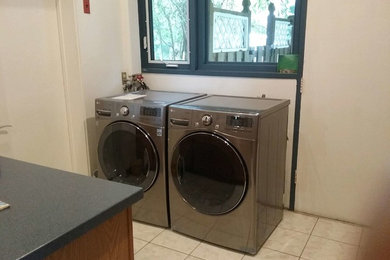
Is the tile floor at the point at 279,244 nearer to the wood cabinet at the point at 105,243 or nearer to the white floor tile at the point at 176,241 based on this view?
the white floor tile at the point at 176,241

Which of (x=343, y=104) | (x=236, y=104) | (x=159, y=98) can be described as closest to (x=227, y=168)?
(x=236, y=104)

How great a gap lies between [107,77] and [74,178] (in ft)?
6.18

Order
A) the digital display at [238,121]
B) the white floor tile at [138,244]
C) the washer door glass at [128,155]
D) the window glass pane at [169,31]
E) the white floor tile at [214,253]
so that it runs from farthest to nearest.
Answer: the window glass pane at [169,31], the washer door glass at [128,155], the white floor tile at [138,244], the white floor tile at [214,253], the digital display at [238,121]

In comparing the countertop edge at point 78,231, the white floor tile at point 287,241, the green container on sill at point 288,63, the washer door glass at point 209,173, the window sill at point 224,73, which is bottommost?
the white floor tile at point 287,241

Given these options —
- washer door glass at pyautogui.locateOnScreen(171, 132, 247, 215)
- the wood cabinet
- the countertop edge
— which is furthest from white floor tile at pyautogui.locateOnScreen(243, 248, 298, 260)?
the countertop edge

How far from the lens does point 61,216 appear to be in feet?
3.21

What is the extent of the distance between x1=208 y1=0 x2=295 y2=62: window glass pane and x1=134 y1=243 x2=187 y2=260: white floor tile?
5.19 ft

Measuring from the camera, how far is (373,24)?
7.39ft

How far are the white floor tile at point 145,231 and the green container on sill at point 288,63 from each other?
4.91ft

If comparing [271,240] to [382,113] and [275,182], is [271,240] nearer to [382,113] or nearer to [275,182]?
[275,182]

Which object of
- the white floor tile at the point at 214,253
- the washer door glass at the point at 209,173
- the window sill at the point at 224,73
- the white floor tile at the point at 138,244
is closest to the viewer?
the washer door glass at the point at 209,173

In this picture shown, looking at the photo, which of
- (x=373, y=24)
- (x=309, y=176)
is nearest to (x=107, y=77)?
(x=309, y=176)

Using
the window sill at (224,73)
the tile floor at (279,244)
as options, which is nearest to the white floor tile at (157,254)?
the tile floor at (279,244)

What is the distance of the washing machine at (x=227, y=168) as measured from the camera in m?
2.10
